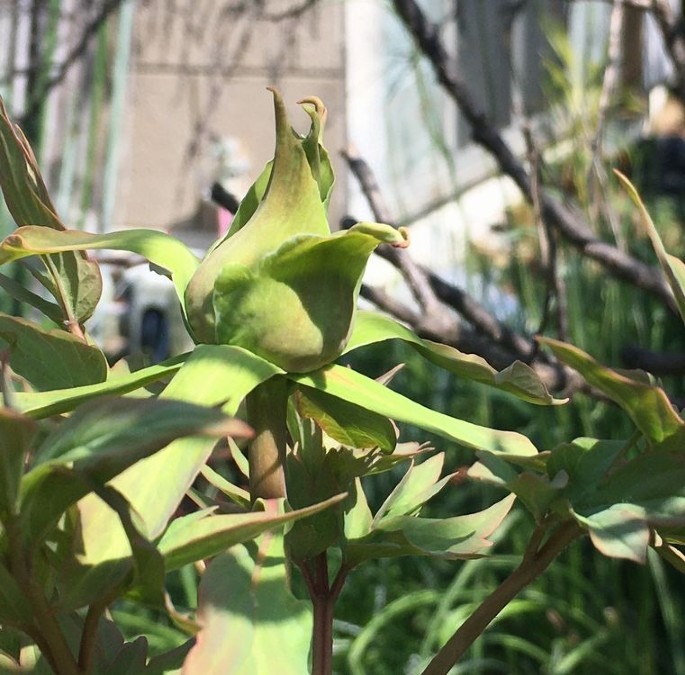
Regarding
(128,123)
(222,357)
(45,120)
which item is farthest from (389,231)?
(128,123)

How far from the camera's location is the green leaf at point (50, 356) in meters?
0.21

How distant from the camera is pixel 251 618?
169 millimetres

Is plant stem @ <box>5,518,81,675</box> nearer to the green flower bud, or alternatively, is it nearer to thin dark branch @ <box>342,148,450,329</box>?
the green flower bud

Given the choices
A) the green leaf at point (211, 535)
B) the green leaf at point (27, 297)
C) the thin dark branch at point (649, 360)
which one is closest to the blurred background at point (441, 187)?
the thin dark branch at point (649, 360)

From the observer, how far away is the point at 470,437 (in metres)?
0.19

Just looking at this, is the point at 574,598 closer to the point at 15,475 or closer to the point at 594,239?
the point at 594,239

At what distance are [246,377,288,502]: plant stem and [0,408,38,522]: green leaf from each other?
0.06 m

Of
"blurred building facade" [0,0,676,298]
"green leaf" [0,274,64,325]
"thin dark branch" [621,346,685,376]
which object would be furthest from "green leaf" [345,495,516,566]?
"blurred building facade" [0,0,676,298]

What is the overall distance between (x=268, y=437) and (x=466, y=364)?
0.05 metres

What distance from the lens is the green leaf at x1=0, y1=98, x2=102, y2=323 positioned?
205mm

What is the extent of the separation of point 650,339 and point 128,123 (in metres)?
1.49

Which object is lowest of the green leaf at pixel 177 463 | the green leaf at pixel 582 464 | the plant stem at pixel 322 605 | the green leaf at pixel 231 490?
the plant stem at pixel 322 605

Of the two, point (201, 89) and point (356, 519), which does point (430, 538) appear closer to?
point (356, 519)

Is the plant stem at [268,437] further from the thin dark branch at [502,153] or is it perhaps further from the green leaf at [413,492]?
the thin dark branch at [502,153]
